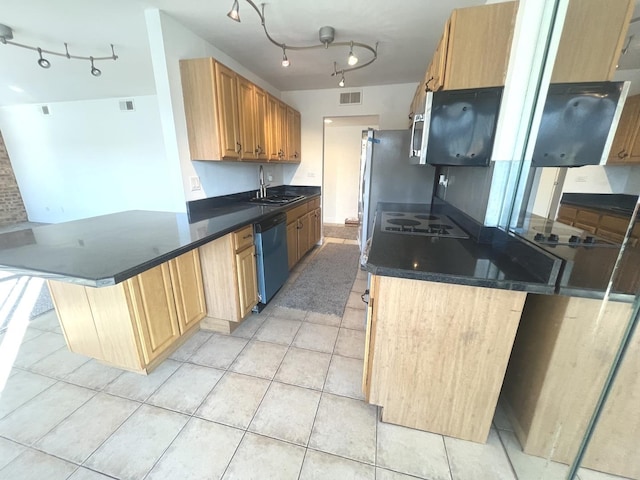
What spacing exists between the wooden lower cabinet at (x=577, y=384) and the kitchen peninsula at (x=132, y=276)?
1.77 meters

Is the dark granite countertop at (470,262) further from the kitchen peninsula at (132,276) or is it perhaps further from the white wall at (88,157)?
the white wall at (88,157)

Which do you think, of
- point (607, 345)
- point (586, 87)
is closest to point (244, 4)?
point (586, 87)

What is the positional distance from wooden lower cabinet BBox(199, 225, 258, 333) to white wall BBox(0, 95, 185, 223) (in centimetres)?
305

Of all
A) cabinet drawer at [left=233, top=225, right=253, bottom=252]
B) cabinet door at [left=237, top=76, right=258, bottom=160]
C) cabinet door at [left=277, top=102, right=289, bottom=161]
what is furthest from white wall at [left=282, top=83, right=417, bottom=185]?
cabinet drawer at [left=233, top=225, right=253, bottom=252]

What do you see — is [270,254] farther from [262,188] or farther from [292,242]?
[262,188]

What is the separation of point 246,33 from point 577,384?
10.5 ft

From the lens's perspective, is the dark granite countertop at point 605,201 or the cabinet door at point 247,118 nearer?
the dark granite countertop at point 605,201

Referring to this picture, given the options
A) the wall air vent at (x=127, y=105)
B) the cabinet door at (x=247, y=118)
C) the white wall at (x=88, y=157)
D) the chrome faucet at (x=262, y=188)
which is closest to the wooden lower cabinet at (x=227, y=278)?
the cabinet door at (x=247, y=118)

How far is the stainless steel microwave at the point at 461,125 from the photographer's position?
1.34m

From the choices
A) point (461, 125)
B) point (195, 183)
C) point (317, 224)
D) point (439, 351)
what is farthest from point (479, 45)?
point (317, 224)

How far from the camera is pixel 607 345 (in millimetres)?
956

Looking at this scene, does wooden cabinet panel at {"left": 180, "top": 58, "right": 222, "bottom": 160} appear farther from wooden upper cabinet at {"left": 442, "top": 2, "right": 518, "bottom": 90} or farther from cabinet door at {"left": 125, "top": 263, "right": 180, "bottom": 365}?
wooden upper cabinet at {"left": 442, "top": 2, "right": 518, "bottom": 90}

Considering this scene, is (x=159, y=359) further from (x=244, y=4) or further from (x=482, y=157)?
(x=244, y=4)

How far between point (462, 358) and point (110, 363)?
211 cm
